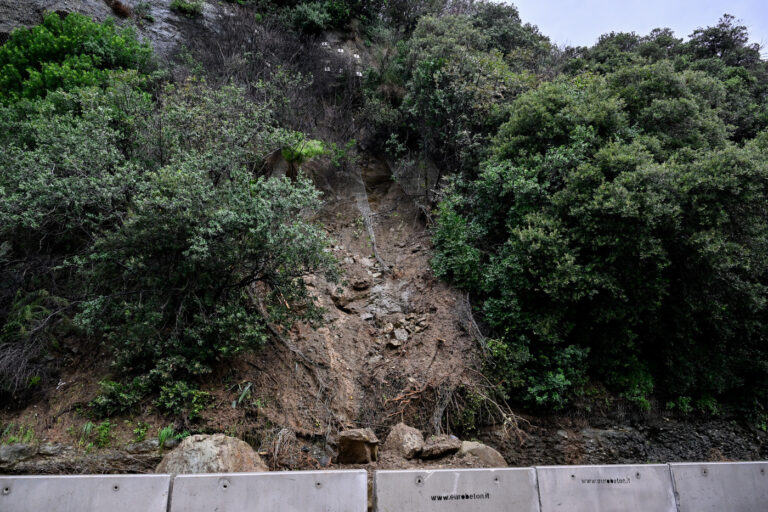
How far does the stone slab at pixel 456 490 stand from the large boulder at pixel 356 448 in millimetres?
1748

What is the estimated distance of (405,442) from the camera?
6.32 m

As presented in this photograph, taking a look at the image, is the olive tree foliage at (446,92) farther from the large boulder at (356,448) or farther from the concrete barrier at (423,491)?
the concrete barrier at (423,491)

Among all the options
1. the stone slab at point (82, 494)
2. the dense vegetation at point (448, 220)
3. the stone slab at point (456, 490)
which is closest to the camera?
the stone slab at point (82, 494)

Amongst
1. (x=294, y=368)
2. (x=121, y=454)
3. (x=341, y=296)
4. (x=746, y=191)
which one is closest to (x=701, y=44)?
(x=746, y=191)

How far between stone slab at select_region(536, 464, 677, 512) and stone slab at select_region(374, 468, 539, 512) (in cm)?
23

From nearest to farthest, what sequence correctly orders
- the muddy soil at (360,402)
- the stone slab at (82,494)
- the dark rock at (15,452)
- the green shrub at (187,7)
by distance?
1. the stone slab at (82,494)
2. the dark rock at (15,452)
3. the muddy soil at (360,402)
4. the green shrub at (187,7)

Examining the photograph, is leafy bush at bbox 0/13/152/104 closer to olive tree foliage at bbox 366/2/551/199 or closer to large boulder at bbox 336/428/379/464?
olive tree foliage at bbox 366/2/551/199

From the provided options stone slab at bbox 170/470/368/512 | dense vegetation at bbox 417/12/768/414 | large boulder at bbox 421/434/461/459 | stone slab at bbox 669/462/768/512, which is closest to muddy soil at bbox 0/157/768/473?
large boulder at bbox 421/434/461/459

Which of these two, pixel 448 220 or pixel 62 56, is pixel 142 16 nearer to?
pixel 62 56

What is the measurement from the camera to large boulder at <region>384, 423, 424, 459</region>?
6.20 metres

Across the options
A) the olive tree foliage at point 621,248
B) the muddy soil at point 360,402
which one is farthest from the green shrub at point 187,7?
the olive tree foliage at point 621,248

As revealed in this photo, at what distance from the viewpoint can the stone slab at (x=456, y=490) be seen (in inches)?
170

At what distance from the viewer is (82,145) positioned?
6.93 metres

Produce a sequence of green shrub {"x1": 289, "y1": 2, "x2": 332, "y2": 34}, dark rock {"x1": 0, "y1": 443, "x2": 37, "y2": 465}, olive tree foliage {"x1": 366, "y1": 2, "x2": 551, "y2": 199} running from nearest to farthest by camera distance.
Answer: dark rock {"x1": 0, "y1": 443, "x2": 37, "y2": 465} → olive tree foliage {"x1": 366, "y1": 2, "x2": 551, "y2": 199} → green shrub {"x1": 289, "y1": 2, "x2": 332, "y2": 34}
